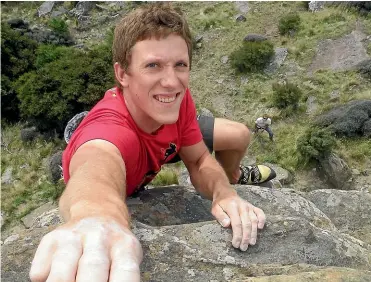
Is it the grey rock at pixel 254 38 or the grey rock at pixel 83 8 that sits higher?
the grey rock at pixel 83 8

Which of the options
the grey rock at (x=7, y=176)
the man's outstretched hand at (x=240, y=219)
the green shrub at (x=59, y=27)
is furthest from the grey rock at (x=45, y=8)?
the man's outstretched hand at (x=240, y=219)

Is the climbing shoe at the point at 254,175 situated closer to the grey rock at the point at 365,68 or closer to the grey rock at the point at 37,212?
the grey rock at the point at 37,212

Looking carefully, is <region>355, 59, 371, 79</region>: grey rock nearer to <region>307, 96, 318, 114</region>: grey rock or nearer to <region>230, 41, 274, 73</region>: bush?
<region>307, 96, 318, 114</region>: grey rock

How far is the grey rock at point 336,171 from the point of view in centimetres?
858

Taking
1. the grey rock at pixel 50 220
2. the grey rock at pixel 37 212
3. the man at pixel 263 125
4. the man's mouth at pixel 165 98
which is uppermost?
the man's mouth at pixel 165 98

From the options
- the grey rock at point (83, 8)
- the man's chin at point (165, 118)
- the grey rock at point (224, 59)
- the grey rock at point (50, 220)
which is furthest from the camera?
the grey rock at point (83, 8)

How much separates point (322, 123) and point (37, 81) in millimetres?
8311

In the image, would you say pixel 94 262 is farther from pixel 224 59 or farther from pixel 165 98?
pixel 224 59

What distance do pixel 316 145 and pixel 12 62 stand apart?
10.8 meters

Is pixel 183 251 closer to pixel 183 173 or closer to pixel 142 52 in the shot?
pixel 142 52

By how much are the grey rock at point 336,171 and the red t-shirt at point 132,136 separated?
219 inches

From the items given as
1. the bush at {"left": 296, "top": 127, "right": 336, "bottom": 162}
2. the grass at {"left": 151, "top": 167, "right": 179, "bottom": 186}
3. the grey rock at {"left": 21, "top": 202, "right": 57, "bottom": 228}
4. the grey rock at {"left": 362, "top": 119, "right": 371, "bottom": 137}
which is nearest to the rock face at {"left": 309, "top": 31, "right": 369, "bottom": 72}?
the grey rock at {"left": 362, "top": 119, "right": 371, "bottom": 137}

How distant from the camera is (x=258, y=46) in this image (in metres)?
14.6

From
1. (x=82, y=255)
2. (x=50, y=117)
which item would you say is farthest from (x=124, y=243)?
(x=50, y=117)
